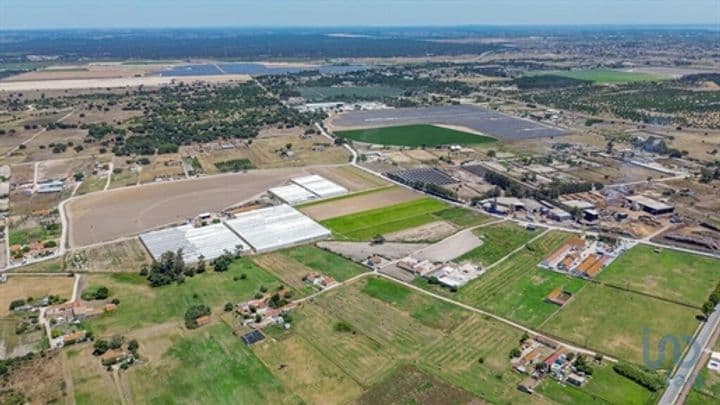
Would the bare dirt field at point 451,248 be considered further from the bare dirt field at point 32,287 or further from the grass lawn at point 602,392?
the bare dirt field at point 32,287

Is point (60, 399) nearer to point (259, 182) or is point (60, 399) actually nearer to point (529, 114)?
point (259, 182)

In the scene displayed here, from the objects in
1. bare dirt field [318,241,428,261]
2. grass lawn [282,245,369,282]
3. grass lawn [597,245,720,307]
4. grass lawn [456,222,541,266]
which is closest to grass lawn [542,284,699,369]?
grass lawn [597,245,720,307]

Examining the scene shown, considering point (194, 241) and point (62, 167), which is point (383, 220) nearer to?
point (194, 241)

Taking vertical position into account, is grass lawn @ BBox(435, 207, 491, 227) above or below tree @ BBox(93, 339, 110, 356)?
above

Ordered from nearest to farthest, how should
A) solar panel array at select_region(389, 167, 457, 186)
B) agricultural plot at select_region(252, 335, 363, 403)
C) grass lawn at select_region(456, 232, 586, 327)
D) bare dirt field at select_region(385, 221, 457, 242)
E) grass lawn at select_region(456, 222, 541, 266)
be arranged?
agricultural plot at select_region(252, 335, 363, 403)
grass lawn at select_region(456, 232, 586, 327)
grass lawn at select_region(456, 222, 541, 266)
bare dirt field at select_region(385, 221, 457, 242)
solar panel array at select_region(389, 167, 457, 186)

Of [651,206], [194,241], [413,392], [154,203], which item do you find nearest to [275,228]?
[194,241]

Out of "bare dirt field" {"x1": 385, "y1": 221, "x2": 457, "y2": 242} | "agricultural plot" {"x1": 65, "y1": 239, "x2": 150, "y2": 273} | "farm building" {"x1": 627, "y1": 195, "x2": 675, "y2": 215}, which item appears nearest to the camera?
"agricultural plot" {"x1": 65, "y1": 239, "x2": 150, "y2": 273}

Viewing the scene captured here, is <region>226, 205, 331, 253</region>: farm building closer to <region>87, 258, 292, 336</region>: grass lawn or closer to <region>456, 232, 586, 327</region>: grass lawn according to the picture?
<region>87, 258, 292, 336</region>: grass lawn
